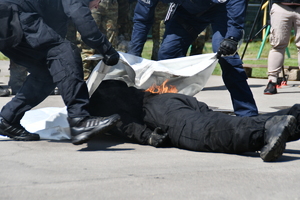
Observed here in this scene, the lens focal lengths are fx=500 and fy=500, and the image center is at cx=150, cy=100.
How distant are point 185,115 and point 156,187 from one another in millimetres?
1027

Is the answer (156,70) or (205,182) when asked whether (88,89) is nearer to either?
(156,70)

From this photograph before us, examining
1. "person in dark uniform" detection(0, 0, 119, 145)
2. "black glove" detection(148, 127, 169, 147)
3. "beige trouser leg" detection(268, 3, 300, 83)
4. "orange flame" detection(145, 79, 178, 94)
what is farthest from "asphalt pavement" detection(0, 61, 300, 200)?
"beige trouser leg" detection(268, 3, 300, 83)

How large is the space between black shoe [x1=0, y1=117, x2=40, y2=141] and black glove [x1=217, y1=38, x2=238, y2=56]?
173 cm

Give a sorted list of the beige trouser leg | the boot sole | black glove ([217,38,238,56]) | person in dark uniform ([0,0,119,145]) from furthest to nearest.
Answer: the beige trouser leg < black glove ([217,38,238,56]) < person in dark uniform ([0,0,119,145]) < the boot sole

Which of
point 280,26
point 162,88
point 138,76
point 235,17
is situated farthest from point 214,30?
point 280,26

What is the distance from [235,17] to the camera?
173 inches

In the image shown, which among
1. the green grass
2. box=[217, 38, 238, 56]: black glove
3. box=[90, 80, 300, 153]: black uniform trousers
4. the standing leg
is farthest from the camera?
the green grass

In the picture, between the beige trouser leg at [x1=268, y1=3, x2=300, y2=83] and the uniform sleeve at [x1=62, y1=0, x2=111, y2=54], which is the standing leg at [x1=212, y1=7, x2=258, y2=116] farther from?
the beige trouser leg at [x1=268, y1=3, x2=300, y2=83]

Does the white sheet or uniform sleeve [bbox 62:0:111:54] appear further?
the white sheet

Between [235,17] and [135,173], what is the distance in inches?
84.2

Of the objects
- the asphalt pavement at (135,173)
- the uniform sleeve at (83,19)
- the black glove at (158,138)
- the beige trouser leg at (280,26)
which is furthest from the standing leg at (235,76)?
the beige trouser leg at (280,26)

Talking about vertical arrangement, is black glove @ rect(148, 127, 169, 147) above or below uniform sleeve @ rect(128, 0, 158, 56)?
below

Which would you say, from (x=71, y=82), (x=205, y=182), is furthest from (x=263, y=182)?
(x=71, y=82)

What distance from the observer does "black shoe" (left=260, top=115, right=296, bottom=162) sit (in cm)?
284
